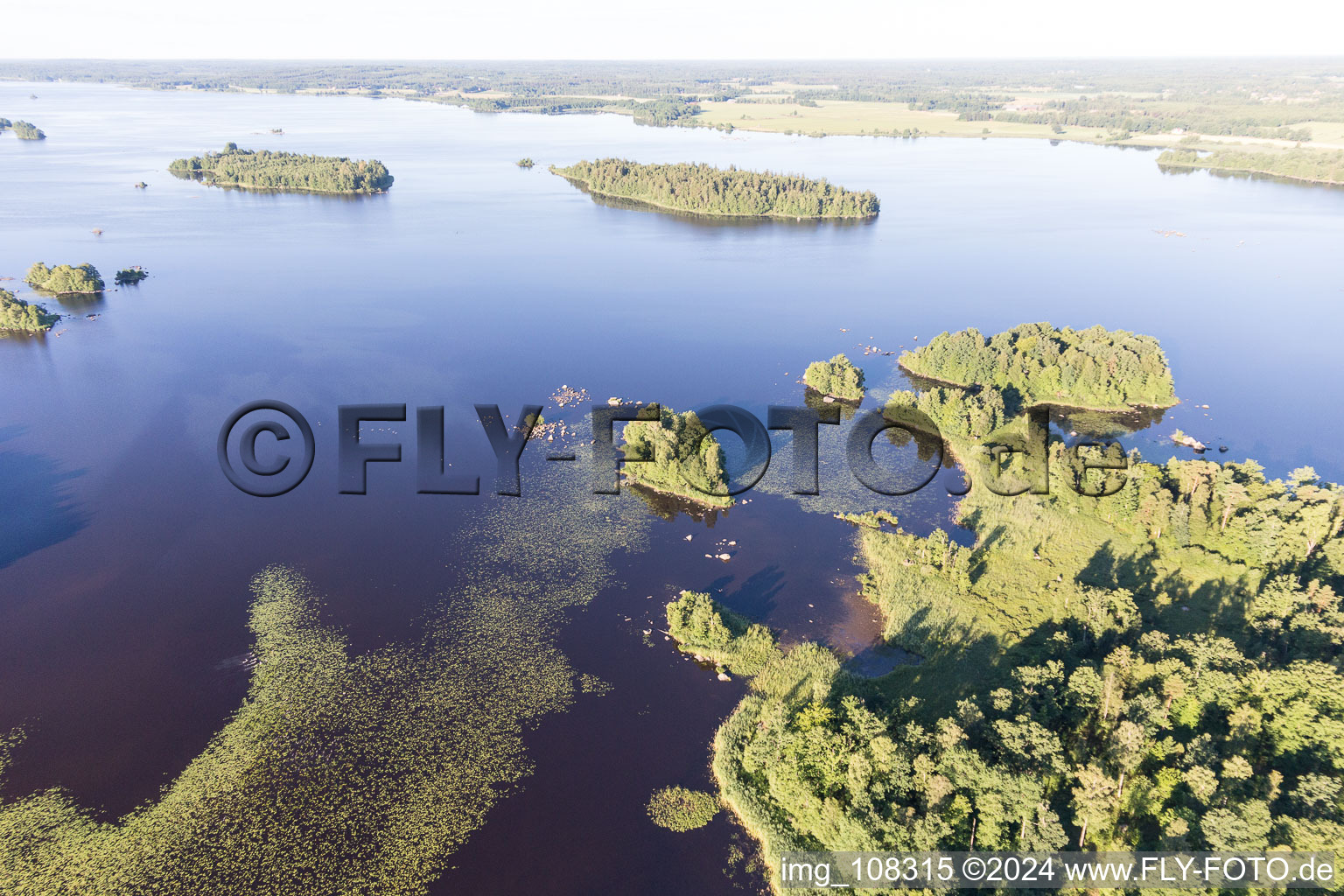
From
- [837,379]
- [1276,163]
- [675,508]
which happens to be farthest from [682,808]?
[1276,163]

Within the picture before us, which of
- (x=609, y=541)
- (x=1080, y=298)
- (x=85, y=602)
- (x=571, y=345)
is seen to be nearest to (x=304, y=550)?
(x=85, y=602)

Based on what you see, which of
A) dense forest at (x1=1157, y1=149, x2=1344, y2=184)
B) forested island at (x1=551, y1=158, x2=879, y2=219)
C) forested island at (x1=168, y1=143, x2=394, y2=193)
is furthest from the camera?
dense forest at (x1=1157, y1=149, x2=1344, y2=184)

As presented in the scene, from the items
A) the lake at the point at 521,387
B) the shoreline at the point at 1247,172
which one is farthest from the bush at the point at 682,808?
the shoreline at the point at 1247,172

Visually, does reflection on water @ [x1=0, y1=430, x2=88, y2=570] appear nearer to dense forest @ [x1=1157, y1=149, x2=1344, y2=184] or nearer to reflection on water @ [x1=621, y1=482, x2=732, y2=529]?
reflection on water @ [x1=621, y1=482, x2=732, y2=529]

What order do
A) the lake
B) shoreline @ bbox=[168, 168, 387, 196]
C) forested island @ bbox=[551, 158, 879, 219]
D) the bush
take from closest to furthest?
the bush < the lake < forested island @ bbox=[551, 158, 879, 219] < shoreline @ bbox=[168, 168, 387, 196]

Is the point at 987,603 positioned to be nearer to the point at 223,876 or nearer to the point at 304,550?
the point at 223,876

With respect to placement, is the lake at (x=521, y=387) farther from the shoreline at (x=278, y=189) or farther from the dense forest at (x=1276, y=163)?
the dense forest at (x=1276, y=163)

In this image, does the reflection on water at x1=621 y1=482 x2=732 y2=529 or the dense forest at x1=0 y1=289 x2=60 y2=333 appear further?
the dense forest at x1=0 y1=289 x2=60 y2=333

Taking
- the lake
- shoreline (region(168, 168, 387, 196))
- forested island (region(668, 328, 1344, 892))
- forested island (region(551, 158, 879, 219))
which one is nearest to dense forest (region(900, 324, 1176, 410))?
the lake
